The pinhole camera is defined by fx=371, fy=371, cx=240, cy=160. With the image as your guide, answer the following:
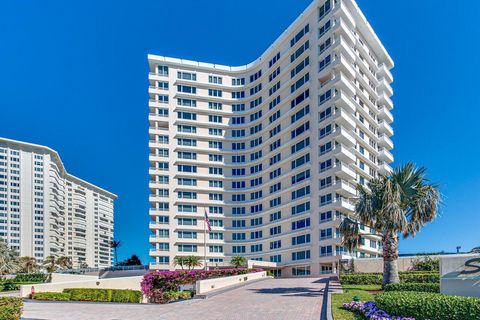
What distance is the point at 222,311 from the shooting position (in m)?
18.4

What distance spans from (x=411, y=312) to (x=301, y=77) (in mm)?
54958

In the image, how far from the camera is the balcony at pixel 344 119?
55.0 m

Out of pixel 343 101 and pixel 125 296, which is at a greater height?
pixel 343 101

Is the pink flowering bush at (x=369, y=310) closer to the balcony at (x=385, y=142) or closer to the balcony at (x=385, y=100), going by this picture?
the balcony at (x=385, y=142)

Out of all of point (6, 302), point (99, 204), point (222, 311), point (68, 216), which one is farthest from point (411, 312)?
point (99, 204)

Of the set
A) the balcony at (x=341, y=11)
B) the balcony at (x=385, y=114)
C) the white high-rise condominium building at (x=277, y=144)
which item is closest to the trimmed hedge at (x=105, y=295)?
the white high-rise condominium building at (x=277, y=144)

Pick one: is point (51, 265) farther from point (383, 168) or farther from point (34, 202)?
point (383, 168)

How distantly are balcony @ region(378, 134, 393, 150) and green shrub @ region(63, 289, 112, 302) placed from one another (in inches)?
2246

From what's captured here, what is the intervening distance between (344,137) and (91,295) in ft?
134

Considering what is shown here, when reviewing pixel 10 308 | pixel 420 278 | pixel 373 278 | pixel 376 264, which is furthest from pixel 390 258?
pixel 10 308

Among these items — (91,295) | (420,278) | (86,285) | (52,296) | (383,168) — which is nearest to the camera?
(91,295)

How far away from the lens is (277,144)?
70.8 meters

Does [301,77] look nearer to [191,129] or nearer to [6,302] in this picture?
[191,129]

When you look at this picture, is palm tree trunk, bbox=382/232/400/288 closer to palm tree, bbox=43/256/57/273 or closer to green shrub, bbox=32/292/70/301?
green shrub, bbox=32/292/70/301
